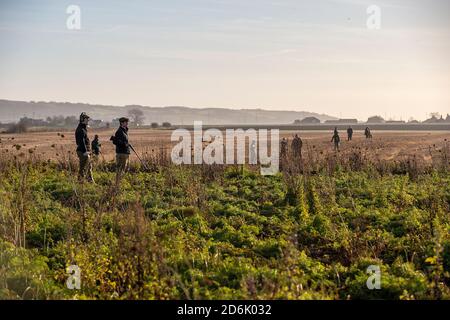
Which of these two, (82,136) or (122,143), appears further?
(122,143)

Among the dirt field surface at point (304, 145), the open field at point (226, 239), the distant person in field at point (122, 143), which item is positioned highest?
the distant person in field at point (122, 143)

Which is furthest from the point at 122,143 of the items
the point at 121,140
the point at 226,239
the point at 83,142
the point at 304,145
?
the point at 304,145

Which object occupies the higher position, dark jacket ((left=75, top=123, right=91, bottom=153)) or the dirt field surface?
dark jacket ((left=75, top=123, right=91, bottom=153))

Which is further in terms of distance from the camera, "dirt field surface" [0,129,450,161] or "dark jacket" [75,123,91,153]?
"dirt field surface" [0,129,450,161]

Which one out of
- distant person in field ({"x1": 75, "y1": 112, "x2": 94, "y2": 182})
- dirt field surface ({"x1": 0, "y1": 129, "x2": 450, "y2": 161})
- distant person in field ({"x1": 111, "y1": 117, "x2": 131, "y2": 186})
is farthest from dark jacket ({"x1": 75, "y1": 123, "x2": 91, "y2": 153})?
distant person in field ({"x1": 111, "y1": 117, "x2": 131, "y2": 186})

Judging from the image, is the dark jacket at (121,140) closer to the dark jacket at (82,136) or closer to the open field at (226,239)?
the dark jacket at (82,136)

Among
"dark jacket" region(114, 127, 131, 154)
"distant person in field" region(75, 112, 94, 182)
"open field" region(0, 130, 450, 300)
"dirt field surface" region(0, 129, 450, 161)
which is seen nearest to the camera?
"open field" region(0, 130, 450, 300)

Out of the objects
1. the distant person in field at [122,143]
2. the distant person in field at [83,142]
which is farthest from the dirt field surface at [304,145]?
the distant person in field at [122,143]

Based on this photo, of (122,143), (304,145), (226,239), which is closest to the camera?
(226,239)

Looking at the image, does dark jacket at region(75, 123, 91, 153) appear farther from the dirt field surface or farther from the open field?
the open field

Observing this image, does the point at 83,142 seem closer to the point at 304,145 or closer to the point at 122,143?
the point at 122,143
